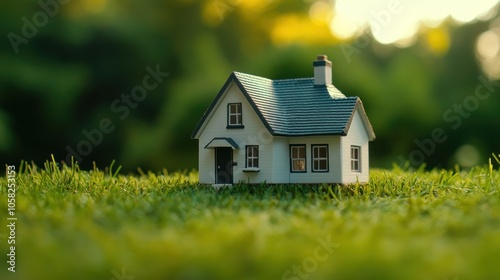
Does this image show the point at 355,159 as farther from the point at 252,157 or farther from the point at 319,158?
the point at 252,157

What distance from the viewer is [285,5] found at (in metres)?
24.6

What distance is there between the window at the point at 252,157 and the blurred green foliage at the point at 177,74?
7507 millimetres

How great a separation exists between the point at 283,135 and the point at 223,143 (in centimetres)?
134

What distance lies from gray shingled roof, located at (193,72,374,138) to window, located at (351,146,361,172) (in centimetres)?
97

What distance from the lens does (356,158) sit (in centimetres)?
1502

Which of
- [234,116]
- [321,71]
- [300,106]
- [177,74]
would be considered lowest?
[234,116]

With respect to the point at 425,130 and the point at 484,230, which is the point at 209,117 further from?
the point at 425,130

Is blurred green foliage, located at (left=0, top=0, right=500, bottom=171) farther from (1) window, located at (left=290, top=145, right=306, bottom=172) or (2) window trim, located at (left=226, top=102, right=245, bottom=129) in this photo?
(1) window, located at (left=290, top=145, right=306, bottom=172)

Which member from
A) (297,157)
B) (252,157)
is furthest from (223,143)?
→ (297,157)

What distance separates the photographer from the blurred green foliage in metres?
22.2

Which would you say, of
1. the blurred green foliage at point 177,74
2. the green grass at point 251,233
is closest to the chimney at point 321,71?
the green grass at point 251,233

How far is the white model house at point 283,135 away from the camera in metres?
14.2

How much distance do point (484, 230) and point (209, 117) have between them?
7474 mm

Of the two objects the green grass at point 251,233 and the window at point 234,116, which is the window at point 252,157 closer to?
the window at point 234,116
